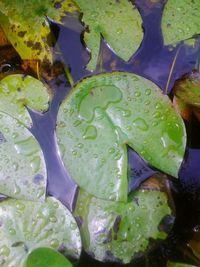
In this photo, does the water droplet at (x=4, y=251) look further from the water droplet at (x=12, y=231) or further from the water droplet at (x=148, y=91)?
the water droplet at (x=148, y=91)

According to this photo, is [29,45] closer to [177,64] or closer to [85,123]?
[85,123]

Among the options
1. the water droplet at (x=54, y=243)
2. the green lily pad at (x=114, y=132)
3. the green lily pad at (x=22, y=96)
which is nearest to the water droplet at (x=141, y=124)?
the green lily pad at (x=114, y=132)

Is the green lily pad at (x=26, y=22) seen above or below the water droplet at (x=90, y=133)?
above

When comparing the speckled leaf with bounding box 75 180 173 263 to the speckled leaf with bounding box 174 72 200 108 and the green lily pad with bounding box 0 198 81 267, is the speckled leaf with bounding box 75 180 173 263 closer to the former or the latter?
the green lily pad with bounding box 0 198 81 267

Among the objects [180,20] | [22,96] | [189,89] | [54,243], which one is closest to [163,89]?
[189,89]

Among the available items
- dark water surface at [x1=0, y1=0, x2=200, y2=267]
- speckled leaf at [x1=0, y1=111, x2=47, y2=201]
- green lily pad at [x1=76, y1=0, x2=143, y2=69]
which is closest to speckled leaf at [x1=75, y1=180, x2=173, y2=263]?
dark water surface at [x1=0, y1=0, x2=200, y2=267]

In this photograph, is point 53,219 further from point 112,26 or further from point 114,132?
point 112,26
